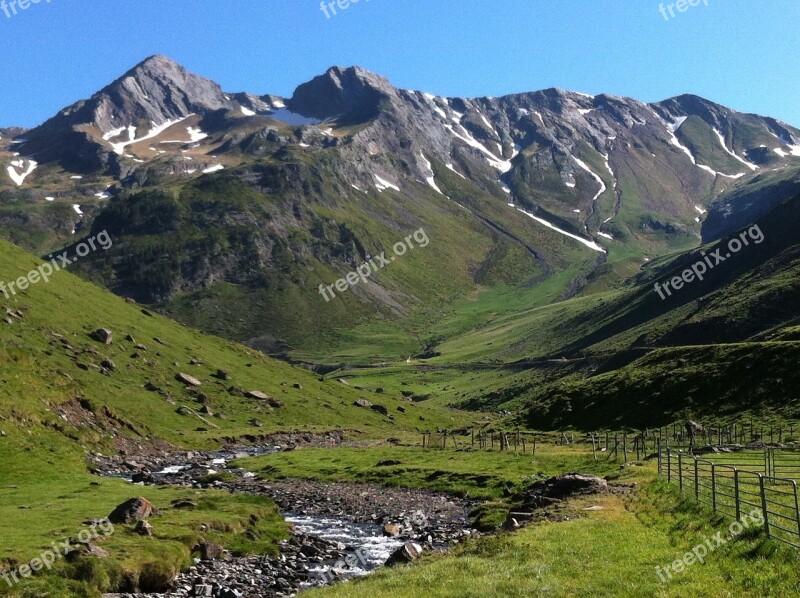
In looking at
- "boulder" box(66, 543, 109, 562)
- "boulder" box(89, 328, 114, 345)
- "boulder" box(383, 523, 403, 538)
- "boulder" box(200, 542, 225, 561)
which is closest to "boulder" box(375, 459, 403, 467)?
"boulder" box(383, 523, 403, 538)

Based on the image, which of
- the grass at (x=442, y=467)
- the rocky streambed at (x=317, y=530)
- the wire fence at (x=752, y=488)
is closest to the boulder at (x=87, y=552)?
A: the rocky streambed at (x=317, y=530)

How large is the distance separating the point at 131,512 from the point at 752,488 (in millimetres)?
37231

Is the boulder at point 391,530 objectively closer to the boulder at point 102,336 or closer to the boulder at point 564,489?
the boulder at point 564,489

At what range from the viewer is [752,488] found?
34.3 metres

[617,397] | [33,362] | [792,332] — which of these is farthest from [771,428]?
[33,362]

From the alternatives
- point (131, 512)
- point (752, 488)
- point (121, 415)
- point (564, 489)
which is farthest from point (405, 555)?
point (121, 415)

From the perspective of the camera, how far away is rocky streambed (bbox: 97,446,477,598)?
35500 mm

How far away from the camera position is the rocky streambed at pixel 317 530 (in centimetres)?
3550

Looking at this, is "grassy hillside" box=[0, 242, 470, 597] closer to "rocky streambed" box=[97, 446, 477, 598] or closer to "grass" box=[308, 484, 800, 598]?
"rocky streambed" box=[97, 446, 477, 598]

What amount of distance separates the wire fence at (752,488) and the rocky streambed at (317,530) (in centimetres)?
1476

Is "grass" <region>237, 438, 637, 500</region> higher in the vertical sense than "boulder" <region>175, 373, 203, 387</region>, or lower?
lower

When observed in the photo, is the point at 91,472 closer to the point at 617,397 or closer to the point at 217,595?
the point at 217,595

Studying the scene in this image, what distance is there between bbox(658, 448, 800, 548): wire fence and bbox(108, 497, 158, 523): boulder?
1312 inches

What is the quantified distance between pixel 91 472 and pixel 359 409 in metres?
98.4
